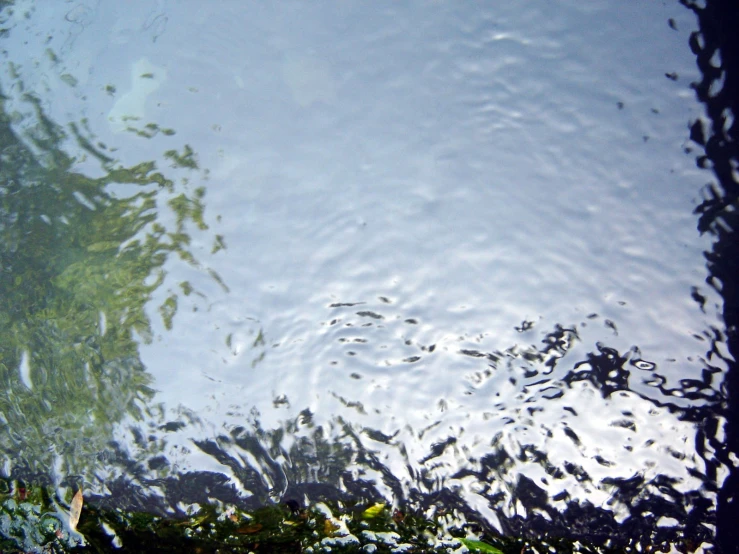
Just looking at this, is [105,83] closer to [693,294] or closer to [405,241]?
[405,241]

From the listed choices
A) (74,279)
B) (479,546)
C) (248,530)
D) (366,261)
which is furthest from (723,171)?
(74,279)

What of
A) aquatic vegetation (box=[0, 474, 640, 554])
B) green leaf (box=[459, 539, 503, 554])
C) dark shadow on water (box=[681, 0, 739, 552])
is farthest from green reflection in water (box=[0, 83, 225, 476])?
dark shadow on water (box=[681, 0, 739, 552])

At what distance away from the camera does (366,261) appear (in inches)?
68.1

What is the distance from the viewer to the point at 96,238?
1.81m

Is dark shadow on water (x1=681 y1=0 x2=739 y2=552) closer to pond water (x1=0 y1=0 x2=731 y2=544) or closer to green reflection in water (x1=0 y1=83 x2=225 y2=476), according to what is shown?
pond water (x1=0 y1=0 x2=731 y2=544)

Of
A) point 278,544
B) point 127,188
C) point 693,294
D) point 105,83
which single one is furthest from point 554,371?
point 105,83

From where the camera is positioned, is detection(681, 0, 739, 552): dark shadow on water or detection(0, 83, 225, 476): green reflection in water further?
detection(0, 83, 225, 476): green reflection in water

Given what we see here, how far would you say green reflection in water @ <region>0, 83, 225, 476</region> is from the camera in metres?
1.60

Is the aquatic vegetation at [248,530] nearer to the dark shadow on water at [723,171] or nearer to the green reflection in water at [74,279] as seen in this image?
the green reflection in water at [74,279]

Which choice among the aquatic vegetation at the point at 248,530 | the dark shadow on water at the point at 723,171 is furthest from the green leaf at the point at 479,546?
the dark shadow on water at the point at 723,171

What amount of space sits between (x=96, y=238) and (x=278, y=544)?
1.21 metres

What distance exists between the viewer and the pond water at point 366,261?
58.2 inches

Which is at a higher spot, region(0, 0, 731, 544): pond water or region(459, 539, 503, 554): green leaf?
region(0, 0, 731, 544): pond water

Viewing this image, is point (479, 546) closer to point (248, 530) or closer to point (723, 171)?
point (248, 530)
